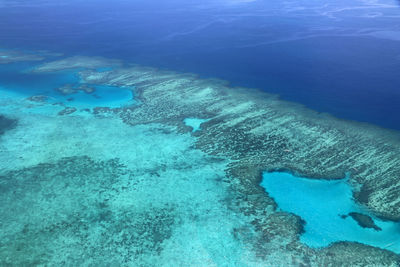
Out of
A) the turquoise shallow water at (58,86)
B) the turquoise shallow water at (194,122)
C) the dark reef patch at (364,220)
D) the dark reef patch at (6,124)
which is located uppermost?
the turquoise shallow water at (58,86)

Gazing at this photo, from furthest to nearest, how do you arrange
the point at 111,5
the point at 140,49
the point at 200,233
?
the point at 111,5 → the point at 140,49 → the point at 200,233

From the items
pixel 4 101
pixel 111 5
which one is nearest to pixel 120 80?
pixel 4 101

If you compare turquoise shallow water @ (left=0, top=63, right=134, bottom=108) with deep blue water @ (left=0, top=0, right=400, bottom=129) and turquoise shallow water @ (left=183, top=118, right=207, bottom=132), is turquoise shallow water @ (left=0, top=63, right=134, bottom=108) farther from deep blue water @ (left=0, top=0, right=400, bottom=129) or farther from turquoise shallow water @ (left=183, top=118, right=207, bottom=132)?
deep blue water @ (left=0, top=0, right=400, bottom=129)

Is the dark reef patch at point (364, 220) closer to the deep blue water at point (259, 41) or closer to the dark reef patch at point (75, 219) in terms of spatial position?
the dark reef patch at point (75, 219)

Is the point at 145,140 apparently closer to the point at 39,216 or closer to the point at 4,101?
the point at 39,216

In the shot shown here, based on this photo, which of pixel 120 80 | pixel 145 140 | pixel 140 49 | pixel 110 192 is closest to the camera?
pixel 110 192

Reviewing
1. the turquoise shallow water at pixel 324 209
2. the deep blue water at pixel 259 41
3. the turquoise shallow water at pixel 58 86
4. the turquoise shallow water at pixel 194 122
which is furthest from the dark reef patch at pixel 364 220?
the turquoise shallow water at pixel 58 86

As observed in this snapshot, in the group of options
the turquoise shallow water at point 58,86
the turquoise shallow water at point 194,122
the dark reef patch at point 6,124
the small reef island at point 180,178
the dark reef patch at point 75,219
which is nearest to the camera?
the dark reef patch at point 75,219
